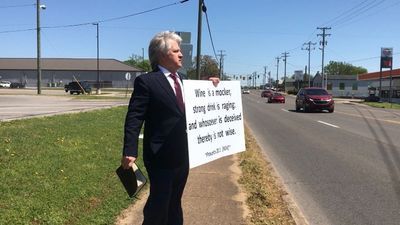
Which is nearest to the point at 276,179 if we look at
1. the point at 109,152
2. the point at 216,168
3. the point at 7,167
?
the point at 216,168

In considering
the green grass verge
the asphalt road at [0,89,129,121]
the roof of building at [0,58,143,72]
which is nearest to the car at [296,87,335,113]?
the asphalt road at [0,89,129,121]

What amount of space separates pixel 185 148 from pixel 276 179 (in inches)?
216

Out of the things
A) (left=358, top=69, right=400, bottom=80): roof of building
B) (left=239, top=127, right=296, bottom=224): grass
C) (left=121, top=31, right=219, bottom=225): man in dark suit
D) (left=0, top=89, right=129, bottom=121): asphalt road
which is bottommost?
(left=239, top=127, right=296, bottom=224): grass

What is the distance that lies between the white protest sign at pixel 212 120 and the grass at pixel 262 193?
4.51 feet

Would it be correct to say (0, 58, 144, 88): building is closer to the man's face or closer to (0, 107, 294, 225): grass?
(0, 107, 294, 225): grass

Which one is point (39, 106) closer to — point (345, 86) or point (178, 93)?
point (178, 93)

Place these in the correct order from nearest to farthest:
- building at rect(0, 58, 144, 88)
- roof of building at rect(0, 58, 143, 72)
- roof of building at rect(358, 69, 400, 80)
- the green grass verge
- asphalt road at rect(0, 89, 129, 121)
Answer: the green grass verge < asphalt road at rect(0, 89, 129, 121) < roof of building at rect(358, 69, 400, 80) < building at rect(0, 58, 144, 88) < roof of building at rect(0, 58, 143, 72)

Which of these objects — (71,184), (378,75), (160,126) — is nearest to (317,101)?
(71,184)

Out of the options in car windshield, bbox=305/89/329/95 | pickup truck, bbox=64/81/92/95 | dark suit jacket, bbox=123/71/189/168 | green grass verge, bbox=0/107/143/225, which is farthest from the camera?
pickup truck, bbox=64/81/92/95

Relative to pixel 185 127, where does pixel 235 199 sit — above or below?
below

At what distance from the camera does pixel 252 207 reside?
702cm

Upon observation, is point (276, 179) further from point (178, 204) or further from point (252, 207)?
point (178, 204)

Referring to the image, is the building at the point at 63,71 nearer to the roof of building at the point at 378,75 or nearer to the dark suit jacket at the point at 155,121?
the roof of building at the point at 378,75

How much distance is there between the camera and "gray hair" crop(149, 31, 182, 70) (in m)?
4.21
